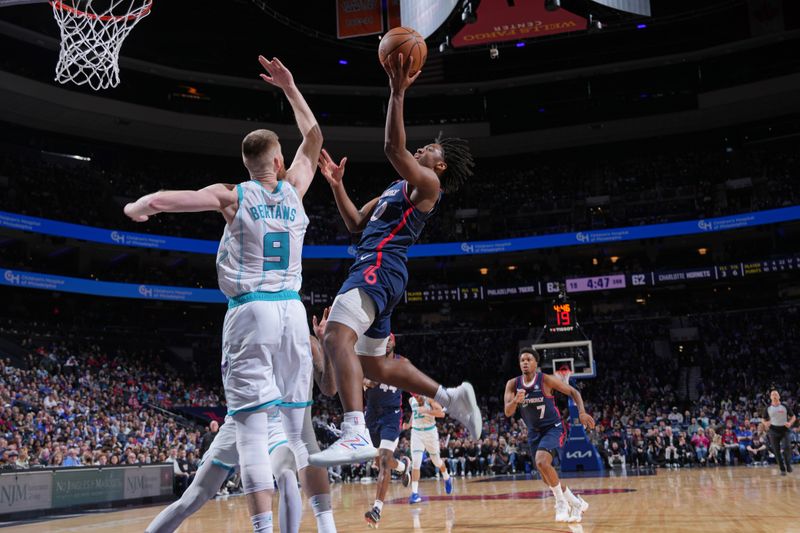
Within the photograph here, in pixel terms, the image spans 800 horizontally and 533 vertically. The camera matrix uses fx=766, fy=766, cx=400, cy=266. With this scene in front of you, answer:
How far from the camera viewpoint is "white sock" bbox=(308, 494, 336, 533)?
14.8ft

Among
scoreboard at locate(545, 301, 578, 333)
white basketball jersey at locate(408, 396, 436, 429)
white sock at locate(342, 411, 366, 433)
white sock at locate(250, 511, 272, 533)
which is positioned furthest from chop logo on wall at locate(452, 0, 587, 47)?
white sock at locate(250, 511, 272, 533)

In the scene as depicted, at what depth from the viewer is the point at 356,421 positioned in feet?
15.5

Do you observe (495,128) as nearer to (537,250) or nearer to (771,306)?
(537,250)

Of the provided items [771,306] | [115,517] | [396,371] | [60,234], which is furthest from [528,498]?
[771,306]

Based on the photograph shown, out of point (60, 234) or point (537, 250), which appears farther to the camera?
point (537, 250)

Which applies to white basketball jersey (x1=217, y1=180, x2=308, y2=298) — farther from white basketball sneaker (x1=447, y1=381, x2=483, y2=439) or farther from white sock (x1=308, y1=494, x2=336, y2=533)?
white basketball sneaker (x1=447, y1=381, x2=483, y2=439)

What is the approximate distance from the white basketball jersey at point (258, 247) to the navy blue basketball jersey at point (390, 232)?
843 mm

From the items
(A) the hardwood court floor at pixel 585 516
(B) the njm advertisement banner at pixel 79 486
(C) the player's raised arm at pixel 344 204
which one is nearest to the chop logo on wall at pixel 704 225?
(A) the hardwood court floor at pixel 585 516

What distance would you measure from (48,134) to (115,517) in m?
24.1

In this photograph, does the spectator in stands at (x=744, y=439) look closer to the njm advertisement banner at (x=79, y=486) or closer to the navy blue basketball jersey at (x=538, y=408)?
the navy blue basketball jersey at (x=538, y=408)

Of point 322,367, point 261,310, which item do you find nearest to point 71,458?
point 322,367

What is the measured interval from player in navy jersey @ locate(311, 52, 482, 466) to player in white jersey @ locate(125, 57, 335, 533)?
340 millimetres

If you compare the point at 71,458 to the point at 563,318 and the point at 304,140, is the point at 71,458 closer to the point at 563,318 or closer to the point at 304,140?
the point at 563,318

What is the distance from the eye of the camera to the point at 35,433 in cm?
1845
